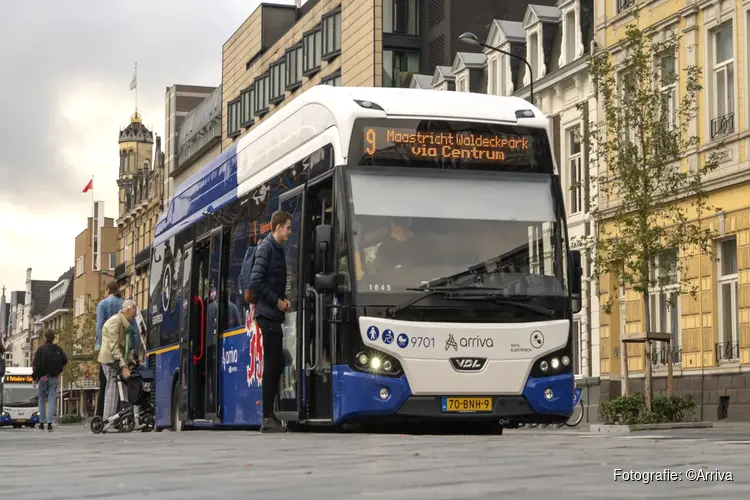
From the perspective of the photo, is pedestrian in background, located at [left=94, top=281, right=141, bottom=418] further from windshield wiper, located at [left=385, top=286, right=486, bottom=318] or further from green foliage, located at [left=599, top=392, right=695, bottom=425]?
windshield wiper, located at [left=385, top=286, right=486, bottom=318]

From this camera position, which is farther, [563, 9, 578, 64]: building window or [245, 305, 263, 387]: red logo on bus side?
[563, 9, 578, 64]: building window

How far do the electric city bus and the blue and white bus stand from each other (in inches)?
2496

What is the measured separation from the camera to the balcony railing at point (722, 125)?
31531 mm

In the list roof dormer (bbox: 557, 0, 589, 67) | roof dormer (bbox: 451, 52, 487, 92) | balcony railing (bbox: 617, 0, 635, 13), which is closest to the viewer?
balcony railing (bbox: 617, 0, 635, 13)

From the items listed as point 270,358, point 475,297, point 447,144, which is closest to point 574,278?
point 475,297

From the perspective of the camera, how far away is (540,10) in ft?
141

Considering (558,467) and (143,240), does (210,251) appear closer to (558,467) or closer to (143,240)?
(558,467)

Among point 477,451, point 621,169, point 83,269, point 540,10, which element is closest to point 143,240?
point 83,269

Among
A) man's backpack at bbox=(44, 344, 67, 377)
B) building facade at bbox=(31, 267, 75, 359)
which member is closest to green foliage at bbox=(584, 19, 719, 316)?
man's backpack at bbox=(44, 344, 67, 377)

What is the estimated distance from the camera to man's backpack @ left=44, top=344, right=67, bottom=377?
27594mm

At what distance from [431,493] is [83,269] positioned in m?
130

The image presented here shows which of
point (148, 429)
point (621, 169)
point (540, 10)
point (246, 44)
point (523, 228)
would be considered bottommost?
point (148, 429)

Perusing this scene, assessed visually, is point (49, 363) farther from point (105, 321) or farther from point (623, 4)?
point (623, 4)

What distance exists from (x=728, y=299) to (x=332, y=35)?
3562 centimetres
